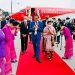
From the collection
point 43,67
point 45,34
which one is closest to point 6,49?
point 43,67

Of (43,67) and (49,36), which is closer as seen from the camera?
(43,67)

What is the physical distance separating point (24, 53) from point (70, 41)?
230 centimetres

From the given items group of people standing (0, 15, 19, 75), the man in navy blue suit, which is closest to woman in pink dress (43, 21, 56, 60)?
the man in navy blue suit

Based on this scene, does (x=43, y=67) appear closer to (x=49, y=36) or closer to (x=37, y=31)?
(x=37, y=31)

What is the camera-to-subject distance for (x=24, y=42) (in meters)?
14.3

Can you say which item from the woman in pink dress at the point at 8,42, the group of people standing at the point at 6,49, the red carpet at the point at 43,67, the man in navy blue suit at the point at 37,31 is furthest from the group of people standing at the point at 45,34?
the woman in pink dress at the point at 8,42

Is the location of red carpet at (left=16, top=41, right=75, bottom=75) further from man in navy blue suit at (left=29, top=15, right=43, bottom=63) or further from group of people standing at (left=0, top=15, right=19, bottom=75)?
group of people standing at (left=0, top=15, right=19, bottom=75)

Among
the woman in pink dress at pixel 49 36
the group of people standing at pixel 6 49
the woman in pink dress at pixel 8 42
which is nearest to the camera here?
the group of people standing at pixel 6 49

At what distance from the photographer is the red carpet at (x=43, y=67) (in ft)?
32.5

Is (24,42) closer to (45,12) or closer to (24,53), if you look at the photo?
(24,53)

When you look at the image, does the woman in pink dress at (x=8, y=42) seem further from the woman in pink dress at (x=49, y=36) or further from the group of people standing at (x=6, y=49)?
the woman in pink dress at (x=49, y=36)

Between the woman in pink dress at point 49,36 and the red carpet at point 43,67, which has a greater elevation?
the woman in pink dress at point 49,36

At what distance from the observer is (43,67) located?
35.5 feet

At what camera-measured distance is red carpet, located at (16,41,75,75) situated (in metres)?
9.91
